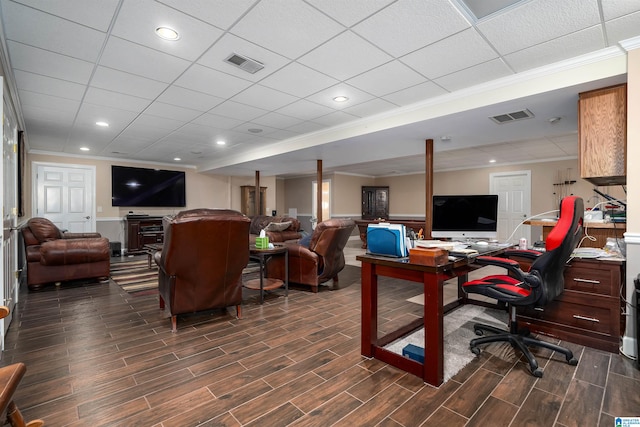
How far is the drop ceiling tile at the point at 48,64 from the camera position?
8.68 feet

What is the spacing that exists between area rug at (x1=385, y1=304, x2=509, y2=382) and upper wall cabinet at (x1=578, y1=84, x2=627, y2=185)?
5.37ft

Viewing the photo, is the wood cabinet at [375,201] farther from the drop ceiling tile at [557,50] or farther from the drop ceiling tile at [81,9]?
the drop ceiling tile at [81,9]

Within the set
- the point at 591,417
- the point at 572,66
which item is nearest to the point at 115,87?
the point at 572,66

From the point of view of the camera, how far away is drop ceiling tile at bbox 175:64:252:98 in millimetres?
3082

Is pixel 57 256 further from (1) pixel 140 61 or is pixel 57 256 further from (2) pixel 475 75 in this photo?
(2) pixel 475 75

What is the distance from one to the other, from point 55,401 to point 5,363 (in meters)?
0.93

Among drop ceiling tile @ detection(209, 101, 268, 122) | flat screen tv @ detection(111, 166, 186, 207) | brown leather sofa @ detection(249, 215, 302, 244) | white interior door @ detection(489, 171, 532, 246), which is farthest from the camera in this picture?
white interior door @ detection(489, 171, 532, 246)

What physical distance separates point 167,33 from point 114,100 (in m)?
2.00

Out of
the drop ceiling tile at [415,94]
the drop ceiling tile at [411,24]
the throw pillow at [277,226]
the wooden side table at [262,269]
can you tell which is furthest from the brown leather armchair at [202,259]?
the throw pillow at [277,226]

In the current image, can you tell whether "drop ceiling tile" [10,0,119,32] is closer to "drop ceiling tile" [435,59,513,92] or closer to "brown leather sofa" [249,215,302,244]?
"drop ceiling tile" [435,59,513,92]

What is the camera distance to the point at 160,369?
86.9 inches

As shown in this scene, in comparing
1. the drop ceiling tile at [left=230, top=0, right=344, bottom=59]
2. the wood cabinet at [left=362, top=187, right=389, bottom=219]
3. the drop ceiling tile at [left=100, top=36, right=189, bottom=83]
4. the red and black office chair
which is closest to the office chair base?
the red and black office chair

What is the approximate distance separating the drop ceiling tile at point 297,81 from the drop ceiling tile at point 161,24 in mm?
761

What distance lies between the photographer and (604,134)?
8.91ft
